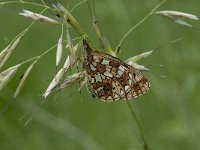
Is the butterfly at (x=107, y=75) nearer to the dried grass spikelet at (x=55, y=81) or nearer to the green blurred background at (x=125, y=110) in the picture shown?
the dried grass spikelet at (x=55, y=81)

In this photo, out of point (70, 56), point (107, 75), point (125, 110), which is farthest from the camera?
point (125, 110)

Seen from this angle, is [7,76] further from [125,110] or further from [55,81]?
[125,110]

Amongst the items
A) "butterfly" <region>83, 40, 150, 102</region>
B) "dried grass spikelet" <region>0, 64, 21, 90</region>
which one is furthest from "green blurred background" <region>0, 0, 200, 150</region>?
"dried grass spikelet" <region>0, 64, 21, 90</region>

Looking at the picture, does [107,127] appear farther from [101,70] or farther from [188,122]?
[101,70]

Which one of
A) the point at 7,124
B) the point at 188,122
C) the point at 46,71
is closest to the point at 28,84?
the point at 46,71

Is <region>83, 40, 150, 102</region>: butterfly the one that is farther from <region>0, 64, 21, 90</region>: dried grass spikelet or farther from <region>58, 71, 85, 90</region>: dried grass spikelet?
<region>0, 64, 21, 90</region>: dried grass spikelet

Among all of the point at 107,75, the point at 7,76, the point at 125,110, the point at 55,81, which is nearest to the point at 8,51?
the point at 7,76

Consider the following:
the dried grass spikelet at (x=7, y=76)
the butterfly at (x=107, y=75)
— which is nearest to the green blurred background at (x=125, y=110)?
the butterfly at (x=107, y=75)

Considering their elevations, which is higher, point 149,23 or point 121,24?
point 121,24
